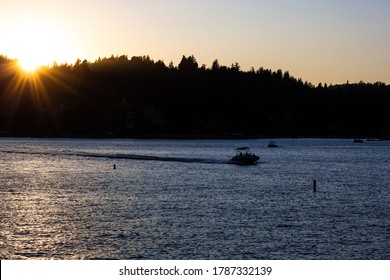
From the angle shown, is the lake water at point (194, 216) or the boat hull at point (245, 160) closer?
the lake water at point (194, 216)

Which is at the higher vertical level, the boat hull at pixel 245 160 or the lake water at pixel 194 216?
the boat hull at pixel 245 160

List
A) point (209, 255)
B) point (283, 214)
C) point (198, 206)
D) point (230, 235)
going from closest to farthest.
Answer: point (209, 255) < point (230, 235) < point (283, 214) < point (198, 206)

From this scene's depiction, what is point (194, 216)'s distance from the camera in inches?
2517

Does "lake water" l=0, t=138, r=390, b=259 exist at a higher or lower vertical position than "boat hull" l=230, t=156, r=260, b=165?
lower

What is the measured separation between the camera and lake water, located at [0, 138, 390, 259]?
4797cm

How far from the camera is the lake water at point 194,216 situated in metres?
48.0

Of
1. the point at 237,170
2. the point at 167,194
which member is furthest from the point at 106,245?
the point at 237,170

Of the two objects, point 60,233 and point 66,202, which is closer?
point 60,233

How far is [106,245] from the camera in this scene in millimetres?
49188

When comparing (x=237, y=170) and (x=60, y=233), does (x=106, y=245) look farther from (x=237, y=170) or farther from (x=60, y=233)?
(x=237, y=170)

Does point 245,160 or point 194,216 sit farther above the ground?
point 245,160

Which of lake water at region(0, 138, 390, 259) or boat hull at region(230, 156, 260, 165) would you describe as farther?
boat hull at region(230, 156, 260, 165)

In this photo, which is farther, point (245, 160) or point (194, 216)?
point (245, 160)

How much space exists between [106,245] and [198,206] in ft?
77.0
